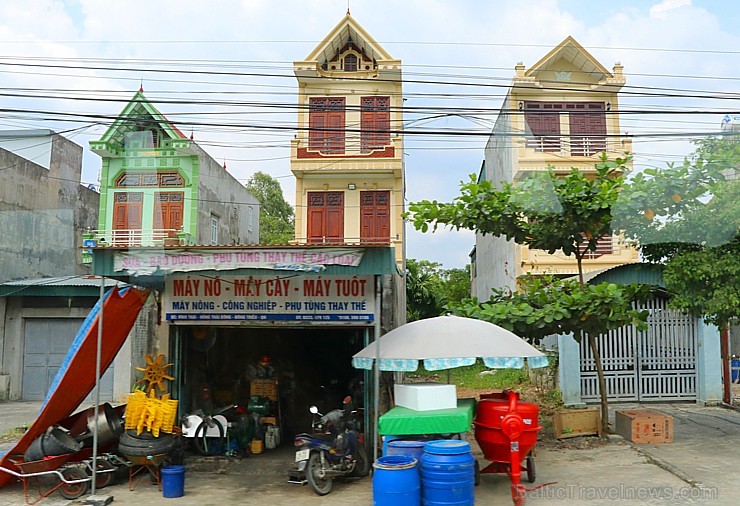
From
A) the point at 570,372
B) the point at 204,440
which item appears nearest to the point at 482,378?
the point at 570,372

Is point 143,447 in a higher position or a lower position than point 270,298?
lower

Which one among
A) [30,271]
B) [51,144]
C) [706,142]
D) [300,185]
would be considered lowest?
[30,271]

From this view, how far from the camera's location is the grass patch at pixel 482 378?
17.7 m

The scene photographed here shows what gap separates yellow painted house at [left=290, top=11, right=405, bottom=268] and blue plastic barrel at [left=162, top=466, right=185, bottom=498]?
12733 mm

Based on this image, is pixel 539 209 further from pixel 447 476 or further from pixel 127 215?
pixel 127 215

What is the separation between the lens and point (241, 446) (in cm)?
1002

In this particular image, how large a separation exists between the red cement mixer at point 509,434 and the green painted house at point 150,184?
1507 centimetres

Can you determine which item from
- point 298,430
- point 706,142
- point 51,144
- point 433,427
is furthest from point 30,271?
point 706,142

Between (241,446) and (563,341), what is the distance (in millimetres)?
7334

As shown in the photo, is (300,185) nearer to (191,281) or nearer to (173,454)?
(191,281)

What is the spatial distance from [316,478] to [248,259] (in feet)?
9.37

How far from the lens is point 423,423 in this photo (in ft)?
23.5

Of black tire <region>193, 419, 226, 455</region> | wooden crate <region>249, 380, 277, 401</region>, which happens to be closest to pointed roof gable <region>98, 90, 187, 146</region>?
wooden crate <region>249, 380, 277, 401</region>

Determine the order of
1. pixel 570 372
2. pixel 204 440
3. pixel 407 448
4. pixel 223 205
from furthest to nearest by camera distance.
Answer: pixel 223 205
pixel 570 372
pixel 204 440
pixel 407 448
